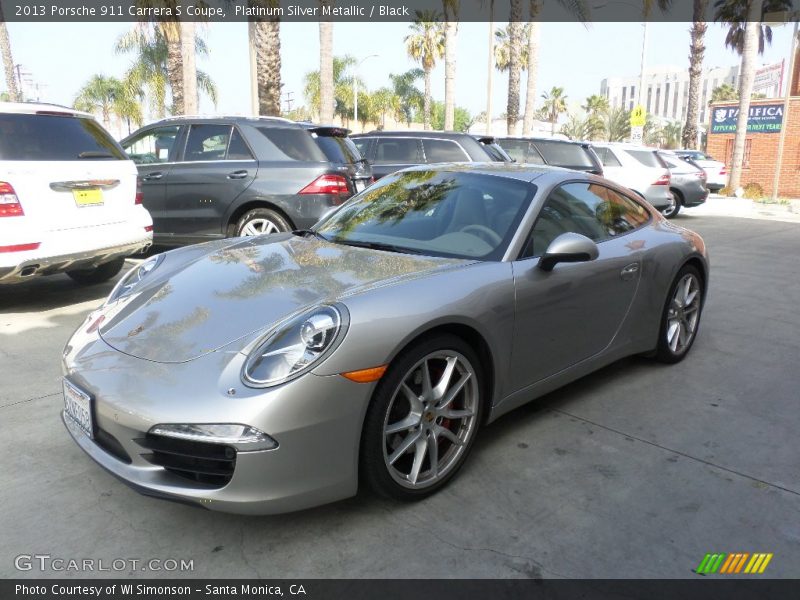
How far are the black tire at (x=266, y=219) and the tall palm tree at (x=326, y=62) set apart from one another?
849cm

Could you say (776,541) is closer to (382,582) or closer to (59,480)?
(382,582)

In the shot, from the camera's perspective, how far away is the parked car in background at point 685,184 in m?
15.2

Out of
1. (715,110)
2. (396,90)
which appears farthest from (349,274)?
(396,90)

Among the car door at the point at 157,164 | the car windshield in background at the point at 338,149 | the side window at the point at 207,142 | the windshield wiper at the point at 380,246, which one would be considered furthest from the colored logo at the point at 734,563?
the car door at the point at 157,164

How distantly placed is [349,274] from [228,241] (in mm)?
1258

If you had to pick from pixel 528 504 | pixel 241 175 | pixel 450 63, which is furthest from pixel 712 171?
pixel 528 504

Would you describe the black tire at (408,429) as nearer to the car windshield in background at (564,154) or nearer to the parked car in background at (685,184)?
the car windshield in background at (564,154)

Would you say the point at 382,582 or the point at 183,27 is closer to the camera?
the point at 382,582

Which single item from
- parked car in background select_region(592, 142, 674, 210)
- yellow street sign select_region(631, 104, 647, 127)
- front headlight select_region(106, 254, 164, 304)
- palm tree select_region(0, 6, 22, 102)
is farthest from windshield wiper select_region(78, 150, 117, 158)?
palm tree select_region(0, 6, 22, 102)

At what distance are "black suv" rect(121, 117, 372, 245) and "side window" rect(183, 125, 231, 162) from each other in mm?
11

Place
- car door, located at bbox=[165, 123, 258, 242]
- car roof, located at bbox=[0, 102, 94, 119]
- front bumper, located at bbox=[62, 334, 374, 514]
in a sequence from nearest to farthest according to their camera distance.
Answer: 1. front bumper, located at bbox=[62, 334, 374, 514]
2. car roof, located at bbox=[0, 102, 94, 119]
3. car door, located at bbox=[165, 123, 258, 242]

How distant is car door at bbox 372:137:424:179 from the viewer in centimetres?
1022

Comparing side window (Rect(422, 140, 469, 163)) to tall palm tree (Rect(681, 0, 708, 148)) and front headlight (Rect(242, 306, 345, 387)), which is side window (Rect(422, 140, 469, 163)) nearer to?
front headlight (Rect(242, 306, 345, 387))

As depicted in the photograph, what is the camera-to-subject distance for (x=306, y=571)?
7.68 feet
